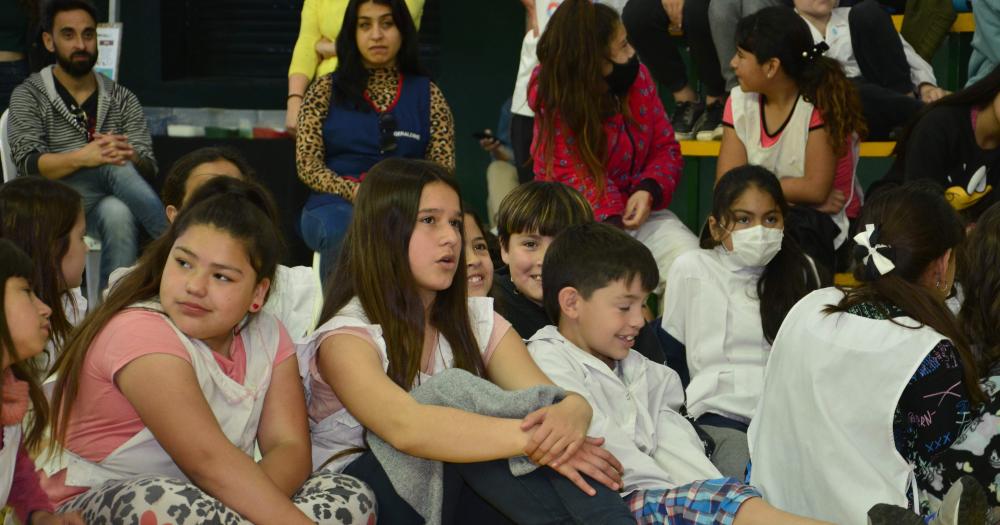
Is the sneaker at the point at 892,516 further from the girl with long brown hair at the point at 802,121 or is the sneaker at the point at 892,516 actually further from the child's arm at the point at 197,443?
the girl with long brown hair at the point at 802,121

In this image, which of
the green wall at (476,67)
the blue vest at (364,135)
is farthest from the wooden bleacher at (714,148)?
the green wall at (476,67)

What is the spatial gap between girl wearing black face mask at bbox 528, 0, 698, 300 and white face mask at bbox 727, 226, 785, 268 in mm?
674

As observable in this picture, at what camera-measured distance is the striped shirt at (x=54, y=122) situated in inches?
178

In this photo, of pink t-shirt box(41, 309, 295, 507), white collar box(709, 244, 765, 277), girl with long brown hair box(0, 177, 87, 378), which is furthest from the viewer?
white collar box(709, 244, 765, 277)

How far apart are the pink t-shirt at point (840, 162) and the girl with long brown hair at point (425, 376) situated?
1.73 metres

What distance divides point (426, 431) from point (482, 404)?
119 mm

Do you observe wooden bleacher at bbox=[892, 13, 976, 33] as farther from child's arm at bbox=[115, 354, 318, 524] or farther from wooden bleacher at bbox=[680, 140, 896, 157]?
child's arm at bbox=[115, 354, 318, 524]

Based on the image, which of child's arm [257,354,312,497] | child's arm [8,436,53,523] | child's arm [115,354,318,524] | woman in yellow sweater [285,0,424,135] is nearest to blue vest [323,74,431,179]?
woman in yellow sweater [285,0,424,135]

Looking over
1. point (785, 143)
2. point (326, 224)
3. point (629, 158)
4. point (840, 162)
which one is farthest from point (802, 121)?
point (326, 224)

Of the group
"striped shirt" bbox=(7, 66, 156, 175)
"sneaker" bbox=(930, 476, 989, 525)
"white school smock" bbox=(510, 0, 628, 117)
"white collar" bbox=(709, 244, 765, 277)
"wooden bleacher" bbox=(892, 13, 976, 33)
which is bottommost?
"striped shirt" bbox=(7, 66, 156, 175)

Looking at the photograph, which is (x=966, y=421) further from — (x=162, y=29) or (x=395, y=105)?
(x=162, y=29)

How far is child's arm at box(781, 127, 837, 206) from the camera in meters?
3.91

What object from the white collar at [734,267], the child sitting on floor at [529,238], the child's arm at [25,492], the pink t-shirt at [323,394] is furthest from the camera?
the white collar at [734,267]

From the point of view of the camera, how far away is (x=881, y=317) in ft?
7.27
